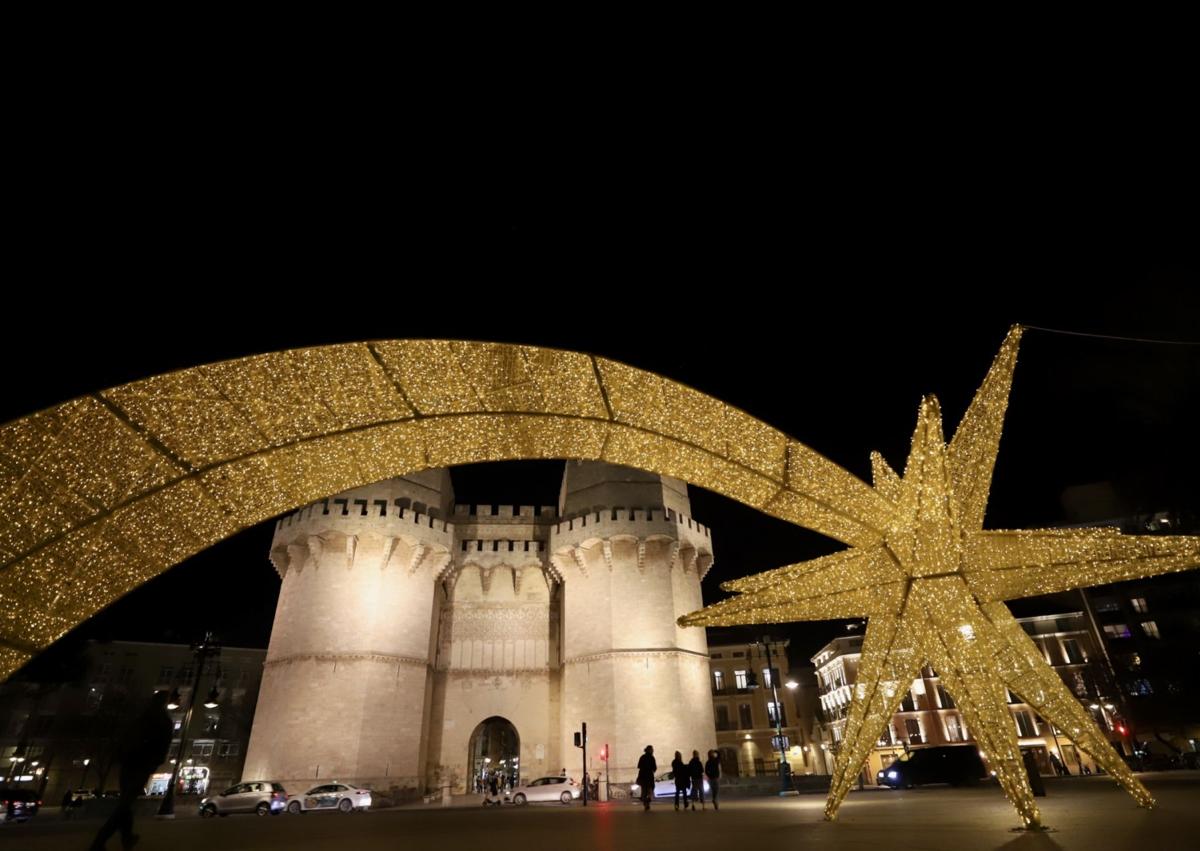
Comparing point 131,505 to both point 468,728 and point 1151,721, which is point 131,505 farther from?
point 1151,721

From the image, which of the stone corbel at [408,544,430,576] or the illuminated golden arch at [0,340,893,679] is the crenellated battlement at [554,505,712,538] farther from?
the illuminated golden arch at [0,340,893,679]

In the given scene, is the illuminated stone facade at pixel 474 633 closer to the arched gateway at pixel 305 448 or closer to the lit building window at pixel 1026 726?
the arched gateway at pixel 305 448

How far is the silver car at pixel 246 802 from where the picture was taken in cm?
1827

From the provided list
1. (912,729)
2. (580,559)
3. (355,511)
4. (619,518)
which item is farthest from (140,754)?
(912,729)

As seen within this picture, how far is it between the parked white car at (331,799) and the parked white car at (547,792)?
14.6 feet

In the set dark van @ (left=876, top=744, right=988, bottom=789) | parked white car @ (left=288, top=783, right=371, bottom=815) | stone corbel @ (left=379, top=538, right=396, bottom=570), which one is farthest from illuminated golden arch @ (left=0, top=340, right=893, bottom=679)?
stone corbel @ (left=379, top=538, right=396, bottom=570)

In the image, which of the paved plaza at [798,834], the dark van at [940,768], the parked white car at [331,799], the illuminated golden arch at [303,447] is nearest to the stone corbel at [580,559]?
the parked white car at [331,799]

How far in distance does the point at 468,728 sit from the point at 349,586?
7.81 m

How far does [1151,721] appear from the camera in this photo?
32500 mm

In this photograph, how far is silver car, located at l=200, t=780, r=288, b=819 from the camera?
18.3 meters

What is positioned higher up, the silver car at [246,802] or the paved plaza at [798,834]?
the paved plaza at [798,834]

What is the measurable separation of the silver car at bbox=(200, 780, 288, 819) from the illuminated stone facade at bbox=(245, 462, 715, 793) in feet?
7.50

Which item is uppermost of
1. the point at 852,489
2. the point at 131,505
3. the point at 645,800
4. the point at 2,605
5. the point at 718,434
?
the point at 718,434

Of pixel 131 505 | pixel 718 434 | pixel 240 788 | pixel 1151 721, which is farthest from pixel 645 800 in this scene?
→ pixel 1151 721
